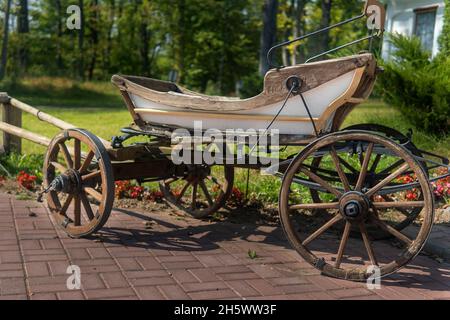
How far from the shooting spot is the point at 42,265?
3.88 meters

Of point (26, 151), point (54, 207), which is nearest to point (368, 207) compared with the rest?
point (54, 207)

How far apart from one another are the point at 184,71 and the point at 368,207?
86.5 feet

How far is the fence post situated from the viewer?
25.1 ft

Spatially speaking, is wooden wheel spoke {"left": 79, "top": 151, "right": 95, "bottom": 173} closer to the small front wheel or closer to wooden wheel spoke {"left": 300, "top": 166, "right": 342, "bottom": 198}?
the small front wheel

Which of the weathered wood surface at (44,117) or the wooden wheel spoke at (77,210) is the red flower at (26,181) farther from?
the wooden wheel spoke at (77,210)

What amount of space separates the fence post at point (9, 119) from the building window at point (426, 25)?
13.2m

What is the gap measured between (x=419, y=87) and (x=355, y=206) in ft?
18.5

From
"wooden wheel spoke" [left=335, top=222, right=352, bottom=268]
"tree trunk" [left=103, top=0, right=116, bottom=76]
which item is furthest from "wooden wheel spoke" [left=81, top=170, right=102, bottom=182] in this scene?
"tree trunk" [left=103, top=0, right=116, bottom=76]

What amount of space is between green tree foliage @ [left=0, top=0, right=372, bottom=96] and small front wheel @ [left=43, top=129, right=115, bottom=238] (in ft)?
60.9

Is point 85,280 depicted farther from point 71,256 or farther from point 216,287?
point 216,287

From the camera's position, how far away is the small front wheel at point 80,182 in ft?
14.5

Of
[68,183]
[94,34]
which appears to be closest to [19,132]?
[68,183]

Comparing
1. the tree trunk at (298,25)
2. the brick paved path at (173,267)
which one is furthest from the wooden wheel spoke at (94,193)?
the tree trunk at (298,25)

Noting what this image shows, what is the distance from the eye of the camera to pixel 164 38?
32.7 metres
